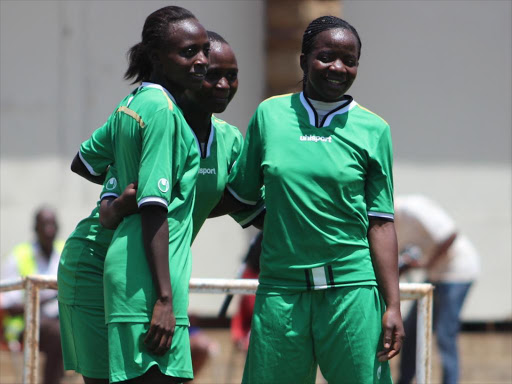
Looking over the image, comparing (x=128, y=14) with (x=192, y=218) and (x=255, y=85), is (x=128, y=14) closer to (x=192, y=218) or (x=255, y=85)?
(x=255, y=85)

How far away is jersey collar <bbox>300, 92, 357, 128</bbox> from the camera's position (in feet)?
11.8

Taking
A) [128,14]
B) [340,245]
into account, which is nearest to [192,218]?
[340,245]

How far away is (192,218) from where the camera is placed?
11.9 feet

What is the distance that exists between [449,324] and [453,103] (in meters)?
4.09

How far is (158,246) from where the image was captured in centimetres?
327

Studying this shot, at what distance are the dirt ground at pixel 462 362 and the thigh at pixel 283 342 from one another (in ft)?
10.6

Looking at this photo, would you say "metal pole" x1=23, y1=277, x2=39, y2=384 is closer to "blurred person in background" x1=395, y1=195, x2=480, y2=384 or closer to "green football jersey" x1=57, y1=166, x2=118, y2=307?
"green football jersey" x1=57, y1=166, x2=118, y2=307

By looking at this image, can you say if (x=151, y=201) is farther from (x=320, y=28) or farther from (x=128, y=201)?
(x=320, y=28)

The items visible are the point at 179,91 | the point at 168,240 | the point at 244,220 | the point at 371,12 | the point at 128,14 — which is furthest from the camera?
the point at 371,12

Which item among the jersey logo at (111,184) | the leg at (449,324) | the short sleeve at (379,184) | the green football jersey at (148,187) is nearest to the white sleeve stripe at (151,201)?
the green football jersey at (148,187)

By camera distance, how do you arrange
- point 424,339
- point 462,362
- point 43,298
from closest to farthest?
1. point 424,339
2. point 43,298
3. point 462,362

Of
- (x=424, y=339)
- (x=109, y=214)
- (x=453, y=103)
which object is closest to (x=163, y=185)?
(x=109, y=214)

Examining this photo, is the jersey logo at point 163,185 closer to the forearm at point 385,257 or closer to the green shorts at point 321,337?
the green shorts at point 321,337

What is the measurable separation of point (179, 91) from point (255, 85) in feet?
22.5
